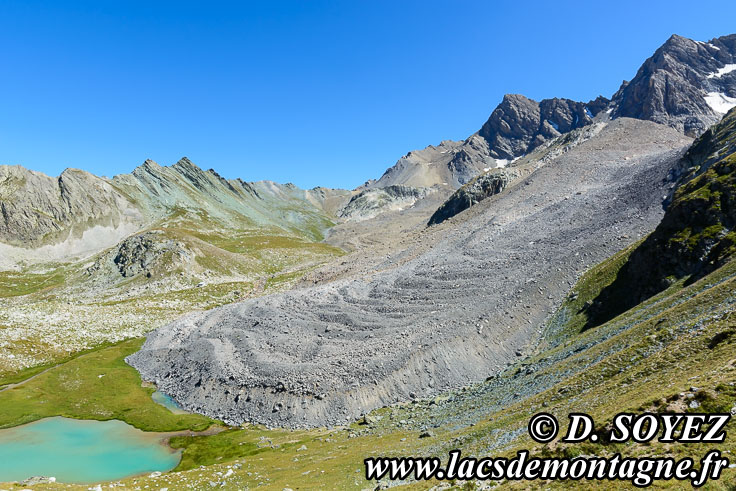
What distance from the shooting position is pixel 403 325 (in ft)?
175

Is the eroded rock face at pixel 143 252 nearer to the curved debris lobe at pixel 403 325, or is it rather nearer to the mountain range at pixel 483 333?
the mountain range at pixel 483 333

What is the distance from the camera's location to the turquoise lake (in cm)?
3641

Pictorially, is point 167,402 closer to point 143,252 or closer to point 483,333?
point 483,333

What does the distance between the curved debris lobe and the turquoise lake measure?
7.84 m

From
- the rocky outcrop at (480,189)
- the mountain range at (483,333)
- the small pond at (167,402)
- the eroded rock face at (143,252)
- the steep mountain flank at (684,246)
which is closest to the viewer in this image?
the mountain range at (483,333)

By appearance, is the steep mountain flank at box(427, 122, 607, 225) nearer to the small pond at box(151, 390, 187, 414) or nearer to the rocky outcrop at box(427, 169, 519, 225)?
the rocky outcrop at box(427, 169, 519, 225)

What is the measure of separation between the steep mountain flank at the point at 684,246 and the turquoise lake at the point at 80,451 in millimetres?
51190

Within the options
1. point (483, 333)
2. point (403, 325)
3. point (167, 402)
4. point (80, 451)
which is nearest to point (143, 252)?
point (167, 402)

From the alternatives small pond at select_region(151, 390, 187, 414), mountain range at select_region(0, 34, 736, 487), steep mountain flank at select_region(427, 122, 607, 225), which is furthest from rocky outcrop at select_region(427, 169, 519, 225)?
small pond at select_region(151, 390, 187, 414)

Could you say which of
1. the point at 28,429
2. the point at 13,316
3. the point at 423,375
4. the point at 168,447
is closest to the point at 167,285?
the point at 13,316

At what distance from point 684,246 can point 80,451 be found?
68.1 meters

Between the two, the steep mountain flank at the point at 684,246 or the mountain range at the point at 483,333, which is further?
the steep mountain flank at the point at 684,246

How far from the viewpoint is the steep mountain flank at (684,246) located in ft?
124

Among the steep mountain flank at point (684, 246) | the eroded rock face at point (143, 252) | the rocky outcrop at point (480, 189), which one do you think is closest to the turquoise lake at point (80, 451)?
the steep mountain flank at point (684, 246)
